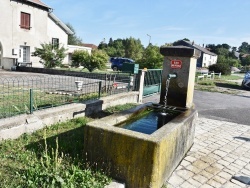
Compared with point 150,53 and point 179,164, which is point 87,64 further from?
point 179,164

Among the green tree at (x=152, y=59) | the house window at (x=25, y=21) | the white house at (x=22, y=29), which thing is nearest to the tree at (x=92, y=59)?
the green tree at (x=152, y=59)

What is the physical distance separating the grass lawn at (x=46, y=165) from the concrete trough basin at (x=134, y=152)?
21 centimetres

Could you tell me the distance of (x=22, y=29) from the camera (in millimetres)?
22078

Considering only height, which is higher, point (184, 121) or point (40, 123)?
point (184, 121)

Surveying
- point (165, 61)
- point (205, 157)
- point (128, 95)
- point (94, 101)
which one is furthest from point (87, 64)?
point (205, 157)

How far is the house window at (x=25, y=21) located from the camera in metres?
22.0

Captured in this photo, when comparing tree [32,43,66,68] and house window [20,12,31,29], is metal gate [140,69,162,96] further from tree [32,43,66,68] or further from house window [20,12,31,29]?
house window [20,12,31,29]

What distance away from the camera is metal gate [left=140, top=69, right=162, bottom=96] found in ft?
36.4

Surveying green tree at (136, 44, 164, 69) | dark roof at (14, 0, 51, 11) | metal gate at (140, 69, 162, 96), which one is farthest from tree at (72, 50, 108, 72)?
metal gate at (140, 69, 162, 96)

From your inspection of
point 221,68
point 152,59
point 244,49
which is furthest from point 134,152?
point 244,49

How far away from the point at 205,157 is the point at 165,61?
236cm

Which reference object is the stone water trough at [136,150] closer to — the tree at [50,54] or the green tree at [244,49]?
the tree at [50,54]

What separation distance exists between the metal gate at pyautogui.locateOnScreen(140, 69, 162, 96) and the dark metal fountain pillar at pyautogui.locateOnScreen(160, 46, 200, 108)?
527 centimetres

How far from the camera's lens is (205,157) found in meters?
4.83
